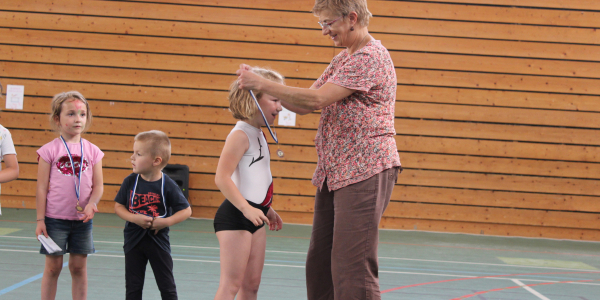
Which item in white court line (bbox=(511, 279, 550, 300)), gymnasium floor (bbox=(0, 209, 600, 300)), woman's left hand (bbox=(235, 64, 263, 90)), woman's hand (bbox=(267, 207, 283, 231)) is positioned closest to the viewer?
woman's left hand (bbox=(235, 64, 263, 90))

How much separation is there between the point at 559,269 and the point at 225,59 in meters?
4.47

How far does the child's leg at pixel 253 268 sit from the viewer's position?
6.22ft

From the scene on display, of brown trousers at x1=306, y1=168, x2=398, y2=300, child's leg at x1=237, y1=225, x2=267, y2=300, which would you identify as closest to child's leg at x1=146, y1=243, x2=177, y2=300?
child's leg at x1=237, y1=225, x2=267, y2=300

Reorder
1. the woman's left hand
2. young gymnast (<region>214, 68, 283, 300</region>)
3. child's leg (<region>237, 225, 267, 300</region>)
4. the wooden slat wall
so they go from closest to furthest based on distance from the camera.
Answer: the woman's left hand < young gymnast (<region>214, 68, 283, 300</region>) < child's leg (<region>237, 225, 267, 300</region>) < the wooden slat wall

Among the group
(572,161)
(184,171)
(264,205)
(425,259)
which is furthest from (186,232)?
(572,161)

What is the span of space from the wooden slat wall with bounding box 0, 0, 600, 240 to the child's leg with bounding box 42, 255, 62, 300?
156 inches

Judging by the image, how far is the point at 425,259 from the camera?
4.61 metres

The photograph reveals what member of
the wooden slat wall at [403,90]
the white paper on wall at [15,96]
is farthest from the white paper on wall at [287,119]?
the white paper on wall at [15,96]

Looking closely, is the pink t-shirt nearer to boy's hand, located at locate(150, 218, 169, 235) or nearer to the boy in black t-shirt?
the boy in black t-shirt

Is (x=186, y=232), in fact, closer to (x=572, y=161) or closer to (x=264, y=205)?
(x=264, y=205)

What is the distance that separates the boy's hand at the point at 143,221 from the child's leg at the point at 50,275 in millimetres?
482

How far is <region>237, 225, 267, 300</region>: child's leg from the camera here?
1.90 metres

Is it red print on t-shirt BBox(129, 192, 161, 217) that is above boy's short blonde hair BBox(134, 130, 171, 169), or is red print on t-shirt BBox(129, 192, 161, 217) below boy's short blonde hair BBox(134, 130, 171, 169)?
below

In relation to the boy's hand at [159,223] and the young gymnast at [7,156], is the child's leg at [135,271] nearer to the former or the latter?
the boy's hand at [159,223]
